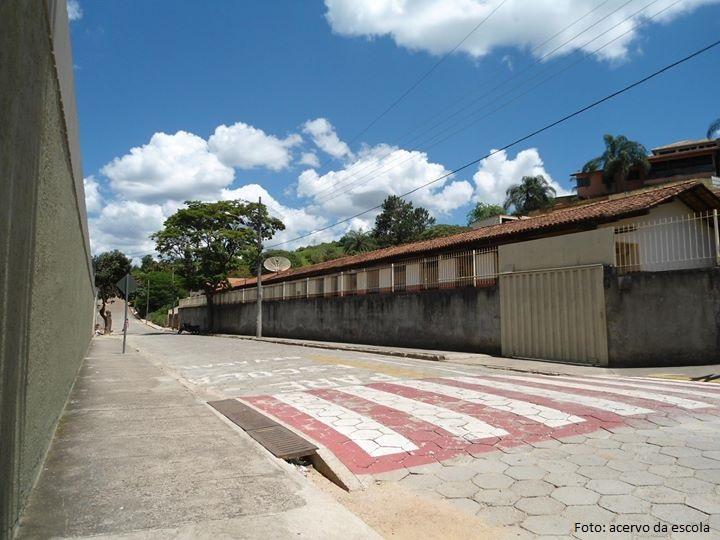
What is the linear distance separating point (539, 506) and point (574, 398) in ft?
12.4

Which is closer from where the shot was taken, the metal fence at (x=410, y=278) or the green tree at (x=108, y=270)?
the metal fence at (x=410, y=278)

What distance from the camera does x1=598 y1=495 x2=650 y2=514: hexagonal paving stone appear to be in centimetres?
325

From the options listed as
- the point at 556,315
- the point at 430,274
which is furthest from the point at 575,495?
the point at 430,274

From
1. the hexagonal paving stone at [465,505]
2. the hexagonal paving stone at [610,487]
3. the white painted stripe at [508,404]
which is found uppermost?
the white painted stripe at [508,404]

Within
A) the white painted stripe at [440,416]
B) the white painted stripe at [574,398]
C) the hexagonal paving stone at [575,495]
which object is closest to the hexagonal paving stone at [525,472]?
the hexagonal paving stone at [575,495]

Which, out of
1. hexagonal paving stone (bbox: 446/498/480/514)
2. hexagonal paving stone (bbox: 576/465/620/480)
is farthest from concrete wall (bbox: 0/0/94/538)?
hexagonal paving stone (bbox: 576/465/620/480)

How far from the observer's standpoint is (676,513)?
3.20 metres

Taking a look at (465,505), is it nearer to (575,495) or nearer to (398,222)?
(575,495)

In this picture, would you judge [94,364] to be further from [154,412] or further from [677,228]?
[677,228]

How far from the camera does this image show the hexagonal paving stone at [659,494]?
3389 millimetres

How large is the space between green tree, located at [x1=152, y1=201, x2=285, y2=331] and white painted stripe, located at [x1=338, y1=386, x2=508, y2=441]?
3139cm

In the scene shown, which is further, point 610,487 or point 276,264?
point 276,264

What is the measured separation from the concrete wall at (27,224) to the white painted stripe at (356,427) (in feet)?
A: 9.18

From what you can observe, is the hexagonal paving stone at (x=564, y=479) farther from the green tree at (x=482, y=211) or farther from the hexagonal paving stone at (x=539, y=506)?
the green tree at (x=482, y=211)
